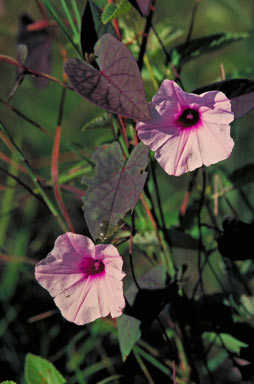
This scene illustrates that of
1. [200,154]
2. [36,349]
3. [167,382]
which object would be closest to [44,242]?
[36,349]

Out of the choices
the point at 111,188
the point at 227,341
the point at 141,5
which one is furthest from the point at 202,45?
the point at 227,341

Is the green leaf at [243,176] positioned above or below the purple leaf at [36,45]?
below

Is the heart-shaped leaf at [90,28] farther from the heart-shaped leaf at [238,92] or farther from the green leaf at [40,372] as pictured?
the green leaf at [40,372]

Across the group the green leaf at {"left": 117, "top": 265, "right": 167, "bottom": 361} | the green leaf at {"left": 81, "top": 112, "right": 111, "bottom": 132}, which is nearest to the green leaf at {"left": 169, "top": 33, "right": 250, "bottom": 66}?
the green leaf at {"left": 81, "top": 112, "right": 111, "bottom": 132}

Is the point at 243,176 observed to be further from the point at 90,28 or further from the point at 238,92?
the point at 90,28

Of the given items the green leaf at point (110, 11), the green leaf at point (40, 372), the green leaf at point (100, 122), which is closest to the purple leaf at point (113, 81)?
the green leaf at point (110, 11)

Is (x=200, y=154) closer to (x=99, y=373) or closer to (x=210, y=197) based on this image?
(x=210, y=197)
